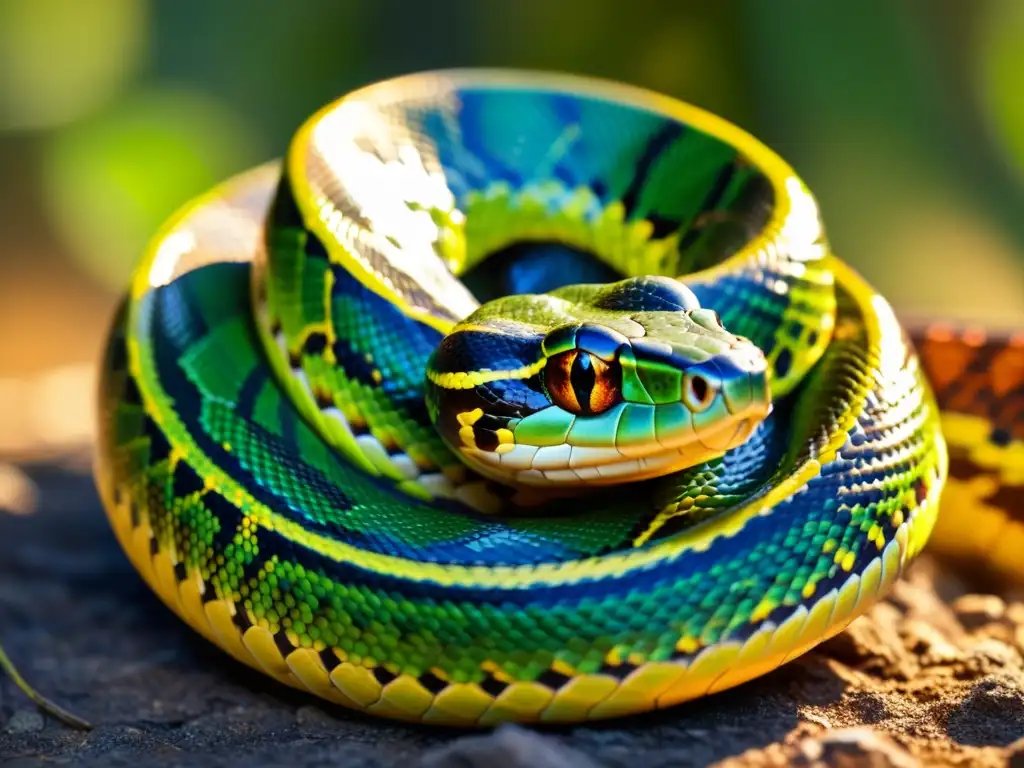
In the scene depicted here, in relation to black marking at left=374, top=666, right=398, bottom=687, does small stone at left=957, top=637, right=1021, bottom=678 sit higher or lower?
higher

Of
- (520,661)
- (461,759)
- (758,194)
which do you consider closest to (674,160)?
(758,194)

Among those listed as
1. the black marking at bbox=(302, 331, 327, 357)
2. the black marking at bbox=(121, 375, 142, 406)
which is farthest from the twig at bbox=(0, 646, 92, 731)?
the black marking at bbox=(302, 331, 327, 357)

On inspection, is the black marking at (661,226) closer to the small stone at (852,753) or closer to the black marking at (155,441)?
the black marking at (155,441)

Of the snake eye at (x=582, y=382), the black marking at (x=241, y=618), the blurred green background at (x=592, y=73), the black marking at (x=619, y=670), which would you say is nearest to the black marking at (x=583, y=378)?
the snake eye at (x=582, y=382)

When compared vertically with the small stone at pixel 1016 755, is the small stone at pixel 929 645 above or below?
below

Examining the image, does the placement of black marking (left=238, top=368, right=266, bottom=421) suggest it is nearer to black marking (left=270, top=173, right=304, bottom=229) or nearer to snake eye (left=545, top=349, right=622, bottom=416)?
black marking (left=270, top=173, right=304, bottom=229)

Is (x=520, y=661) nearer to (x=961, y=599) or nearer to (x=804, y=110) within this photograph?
(x=961, y=599)
